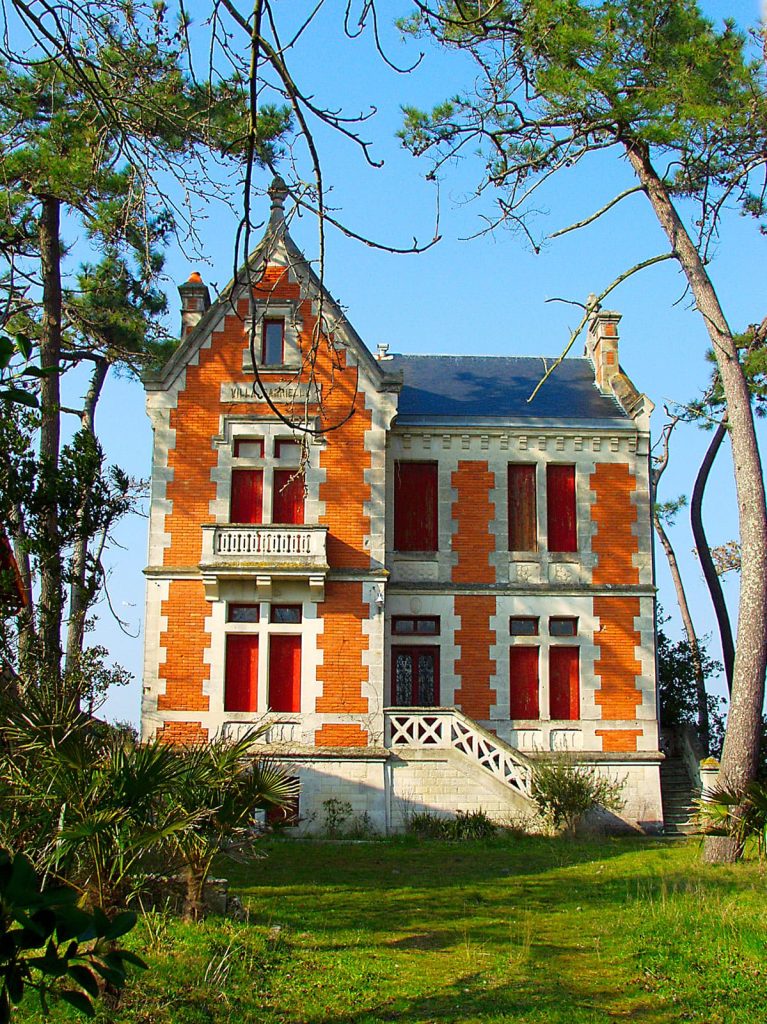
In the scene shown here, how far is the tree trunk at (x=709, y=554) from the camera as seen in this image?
1092 inches

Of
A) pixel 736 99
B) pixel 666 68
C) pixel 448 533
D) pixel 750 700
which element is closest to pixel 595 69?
pixel 666 68

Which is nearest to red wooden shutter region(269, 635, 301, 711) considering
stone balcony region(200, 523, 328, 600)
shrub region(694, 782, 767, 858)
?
stone balcony region(200, 523, 328, 600)

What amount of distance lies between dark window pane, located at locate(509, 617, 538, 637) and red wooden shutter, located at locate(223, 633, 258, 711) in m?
5.24

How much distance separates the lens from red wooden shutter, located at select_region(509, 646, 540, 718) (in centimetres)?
2317

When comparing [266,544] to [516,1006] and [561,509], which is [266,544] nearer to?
[561,509]

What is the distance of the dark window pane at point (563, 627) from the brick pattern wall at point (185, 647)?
696 cm

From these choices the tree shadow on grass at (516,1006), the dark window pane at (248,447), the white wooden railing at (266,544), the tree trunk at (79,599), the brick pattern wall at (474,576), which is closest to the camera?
the tree shadow on grass at (516,1006)

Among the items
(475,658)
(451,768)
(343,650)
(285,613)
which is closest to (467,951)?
(451,768)

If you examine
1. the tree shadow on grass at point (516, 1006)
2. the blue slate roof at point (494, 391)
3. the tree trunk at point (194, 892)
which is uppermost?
the blue slate roof at point (494, 391)

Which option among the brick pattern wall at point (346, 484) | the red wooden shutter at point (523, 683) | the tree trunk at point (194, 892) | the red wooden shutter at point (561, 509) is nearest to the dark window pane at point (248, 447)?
the brick pattern wall at point (346, 484)

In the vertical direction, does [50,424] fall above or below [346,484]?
above

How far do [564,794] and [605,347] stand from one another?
11409mm

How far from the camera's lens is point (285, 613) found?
22.3 metres

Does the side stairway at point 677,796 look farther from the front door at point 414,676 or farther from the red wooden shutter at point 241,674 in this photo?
the red wooden shutter at point 241,674
